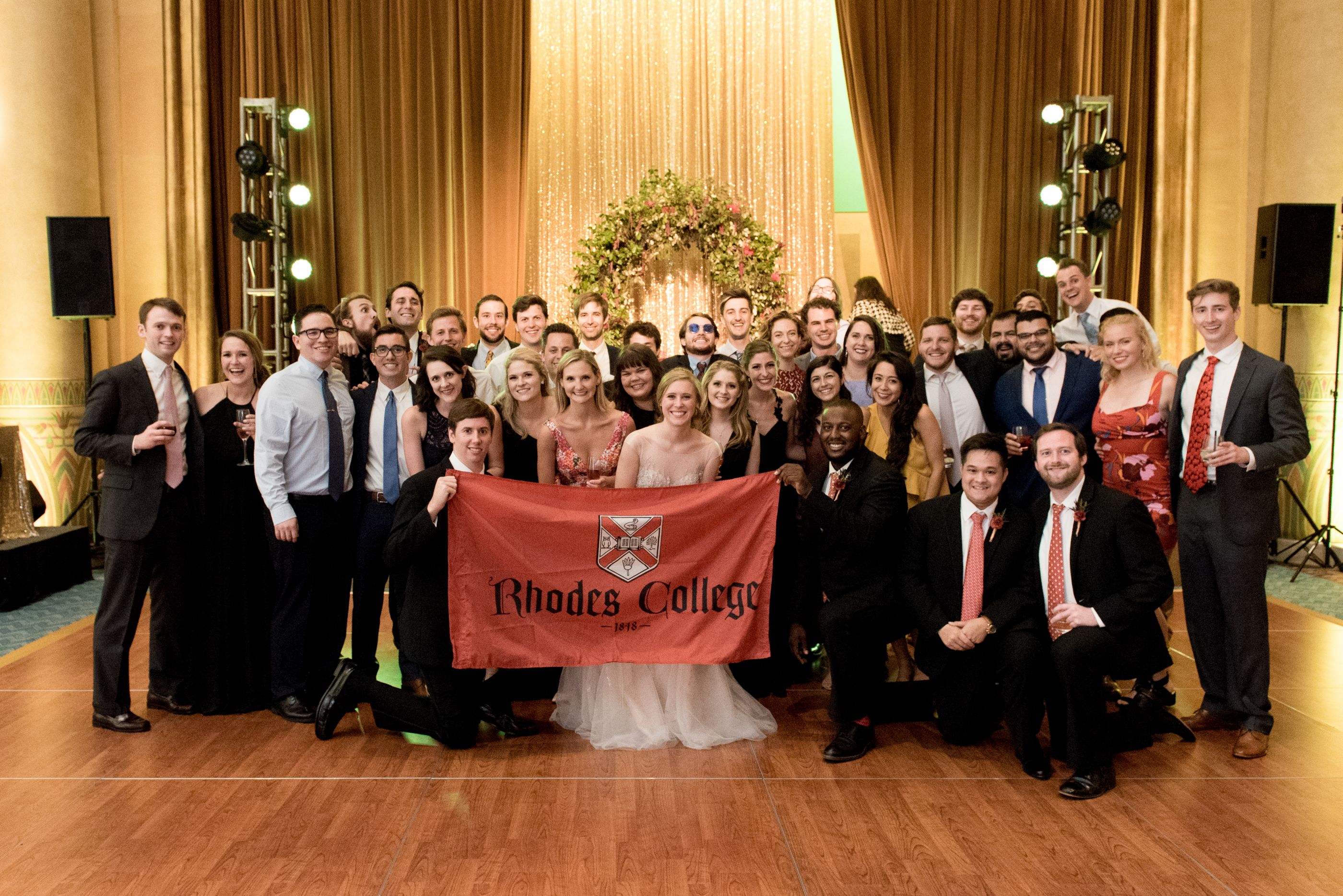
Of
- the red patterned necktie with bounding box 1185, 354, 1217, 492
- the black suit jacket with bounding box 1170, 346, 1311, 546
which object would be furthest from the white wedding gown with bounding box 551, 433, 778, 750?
the black suit jacket with bounding box 1170, 346, 1311, 546

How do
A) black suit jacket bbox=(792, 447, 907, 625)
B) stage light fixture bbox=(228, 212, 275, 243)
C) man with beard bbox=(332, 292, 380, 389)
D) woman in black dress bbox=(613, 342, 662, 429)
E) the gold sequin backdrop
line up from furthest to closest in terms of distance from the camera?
the gold sequin backdrop < stage light fixture bbox=(228, 212, 275, 243) < man with beard bbox=(332, 292, 380, 389) < woman in black dress bbox=(613, 342, 662, 429) < black suit jacket bbox=(792, 447, 907, 625)

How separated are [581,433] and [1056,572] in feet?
6.42

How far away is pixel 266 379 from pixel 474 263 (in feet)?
15.5

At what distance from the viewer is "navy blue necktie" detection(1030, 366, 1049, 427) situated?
489 cm

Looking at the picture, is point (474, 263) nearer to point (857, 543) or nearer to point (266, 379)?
point (266, 379)

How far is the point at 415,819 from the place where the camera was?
11.1 ft

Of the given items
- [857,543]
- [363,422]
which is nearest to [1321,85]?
[857,543]

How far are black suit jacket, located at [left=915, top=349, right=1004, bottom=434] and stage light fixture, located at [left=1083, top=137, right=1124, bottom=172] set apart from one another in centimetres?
416

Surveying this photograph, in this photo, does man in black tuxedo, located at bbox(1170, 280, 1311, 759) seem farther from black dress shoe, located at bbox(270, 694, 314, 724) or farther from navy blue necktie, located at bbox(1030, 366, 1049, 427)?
black dress shoe, located at bbox(270, 694, 314, 724)

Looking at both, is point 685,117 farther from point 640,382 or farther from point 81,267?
point 640,382

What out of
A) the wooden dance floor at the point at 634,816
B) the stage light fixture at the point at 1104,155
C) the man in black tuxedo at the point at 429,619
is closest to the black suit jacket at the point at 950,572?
the wooden dance floor at the point at 634,816

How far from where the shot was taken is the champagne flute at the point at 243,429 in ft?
14.0

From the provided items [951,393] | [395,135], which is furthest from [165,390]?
[395,135]

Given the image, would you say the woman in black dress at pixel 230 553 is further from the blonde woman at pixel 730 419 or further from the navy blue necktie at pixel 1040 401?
the navy blue necktie at pixel 1040 401
